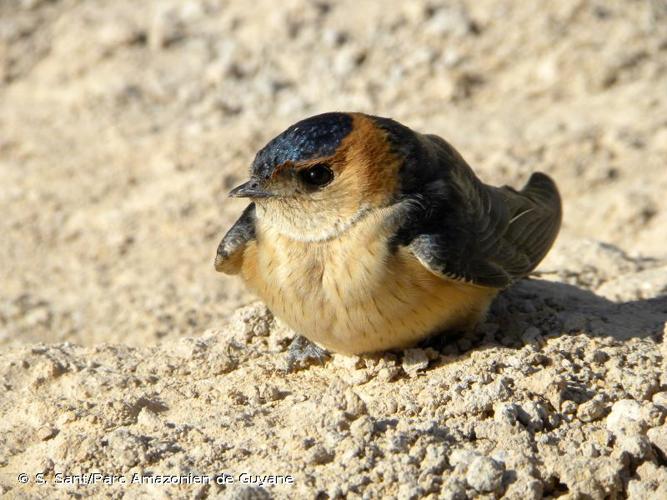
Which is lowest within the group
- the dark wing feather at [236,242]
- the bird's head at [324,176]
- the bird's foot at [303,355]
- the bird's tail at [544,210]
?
the bird's foot at [303,355]

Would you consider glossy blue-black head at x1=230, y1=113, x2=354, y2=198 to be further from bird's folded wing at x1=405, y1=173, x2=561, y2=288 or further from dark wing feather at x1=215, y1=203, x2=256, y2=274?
bird's folded wing at x1=405, y1=173, x2=561, y2=288

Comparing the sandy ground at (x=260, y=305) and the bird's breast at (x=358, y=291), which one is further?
the bird's breast at (x=358, y=291)

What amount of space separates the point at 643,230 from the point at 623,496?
13.8 ft

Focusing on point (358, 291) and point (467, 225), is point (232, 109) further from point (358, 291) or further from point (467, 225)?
point (358, 291)

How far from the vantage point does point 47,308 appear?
806 centimetres

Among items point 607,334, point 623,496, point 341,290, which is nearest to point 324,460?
point 341,290

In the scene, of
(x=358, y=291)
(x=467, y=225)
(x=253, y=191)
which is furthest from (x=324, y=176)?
(x=467, y=225)

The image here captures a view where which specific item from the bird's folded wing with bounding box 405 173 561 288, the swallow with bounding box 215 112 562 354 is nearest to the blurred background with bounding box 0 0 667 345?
the bird's folded wing with bounding box 405 173 561 288

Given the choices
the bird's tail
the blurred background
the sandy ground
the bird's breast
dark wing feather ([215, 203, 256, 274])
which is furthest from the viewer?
the blurred background

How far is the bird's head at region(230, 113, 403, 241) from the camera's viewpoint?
209 inches

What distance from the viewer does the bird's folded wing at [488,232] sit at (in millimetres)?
5266

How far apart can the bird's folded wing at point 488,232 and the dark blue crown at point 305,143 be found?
567mm

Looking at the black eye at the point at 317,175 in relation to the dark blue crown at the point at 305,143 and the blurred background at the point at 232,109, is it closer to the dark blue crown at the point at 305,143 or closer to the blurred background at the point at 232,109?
the dark blue crown at the point at 305,143

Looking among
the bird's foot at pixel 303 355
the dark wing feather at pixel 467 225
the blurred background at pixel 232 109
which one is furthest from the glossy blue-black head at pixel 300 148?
the blurred background at pixel 232 109
